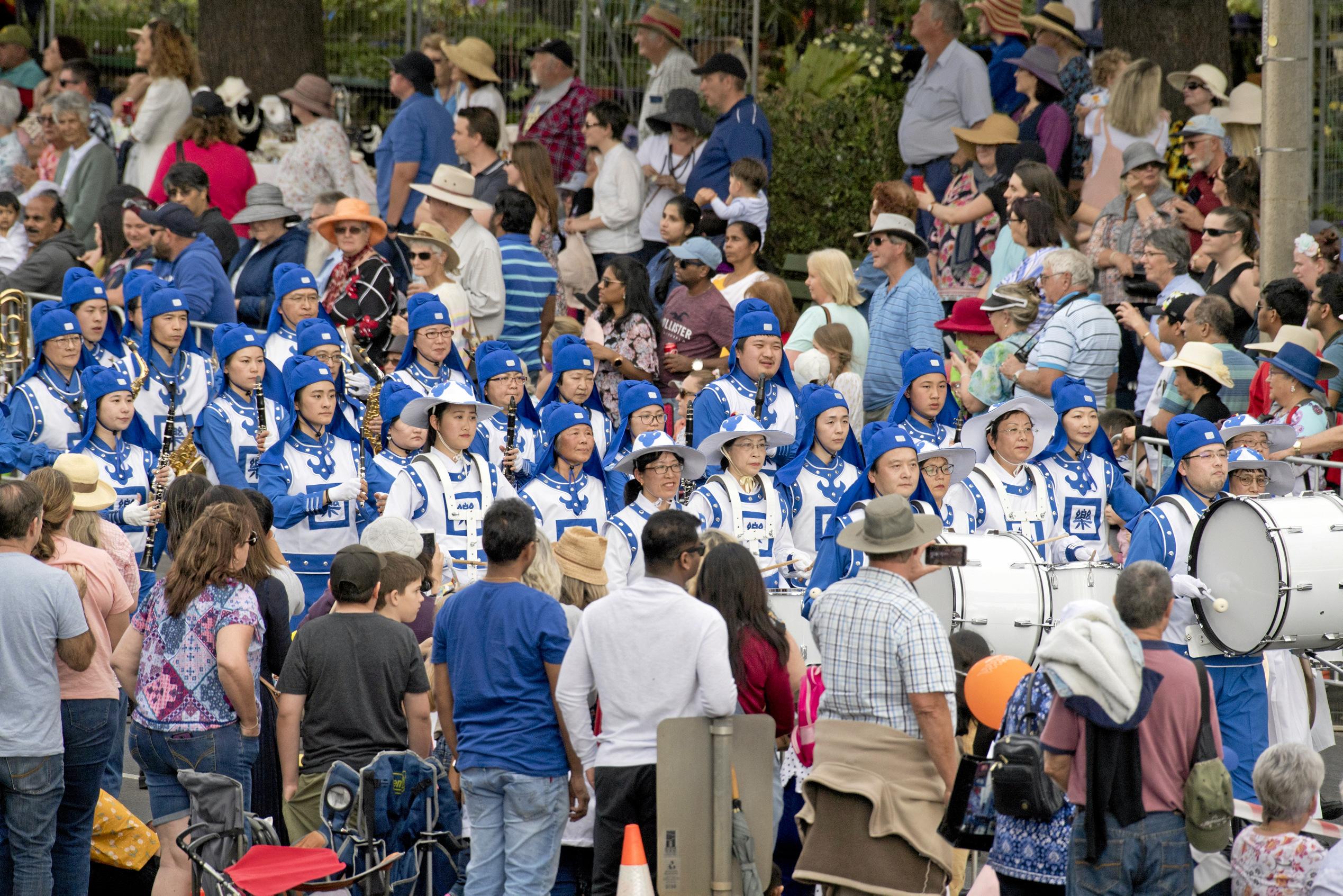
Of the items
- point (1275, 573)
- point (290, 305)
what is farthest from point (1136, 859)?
point (290, 305)

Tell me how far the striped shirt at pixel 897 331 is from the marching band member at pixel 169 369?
13.6ft

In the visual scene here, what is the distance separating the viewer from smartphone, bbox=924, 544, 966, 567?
6.14m

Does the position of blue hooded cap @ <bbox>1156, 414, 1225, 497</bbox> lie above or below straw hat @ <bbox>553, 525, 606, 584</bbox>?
above

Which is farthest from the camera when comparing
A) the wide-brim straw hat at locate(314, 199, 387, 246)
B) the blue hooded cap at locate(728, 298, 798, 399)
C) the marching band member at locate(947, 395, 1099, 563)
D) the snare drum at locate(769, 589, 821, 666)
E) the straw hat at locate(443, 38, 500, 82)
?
the straw hat at locate(443, 38, 500, 82)

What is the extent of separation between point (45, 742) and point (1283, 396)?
6.44 m

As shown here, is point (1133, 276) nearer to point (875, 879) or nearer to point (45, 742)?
point (875, 879)

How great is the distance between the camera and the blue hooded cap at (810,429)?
31.4 ft

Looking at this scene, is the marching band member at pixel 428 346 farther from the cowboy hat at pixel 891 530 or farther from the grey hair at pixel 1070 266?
the cowboy hat at pixel 891 530

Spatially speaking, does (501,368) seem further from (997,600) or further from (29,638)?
(29,638)

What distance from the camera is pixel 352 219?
11766mm

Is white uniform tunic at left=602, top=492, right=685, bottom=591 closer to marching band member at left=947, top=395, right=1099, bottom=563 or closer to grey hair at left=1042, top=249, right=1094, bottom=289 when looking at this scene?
marching band member at left=947, top=395, right=1099, bottom=563

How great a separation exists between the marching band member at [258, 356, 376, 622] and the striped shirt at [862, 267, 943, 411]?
3375 mm

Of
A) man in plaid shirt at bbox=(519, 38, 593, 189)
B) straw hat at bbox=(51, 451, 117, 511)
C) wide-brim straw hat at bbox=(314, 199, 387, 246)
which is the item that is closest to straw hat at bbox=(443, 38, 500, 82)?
A: man in plaid shirt at bbox=(519, 38, 593, 189)

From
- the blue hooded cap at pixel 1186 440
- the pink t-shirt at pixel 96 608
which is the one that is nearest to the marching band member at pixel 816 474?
the blue hooded cap at pixel 1186 440
